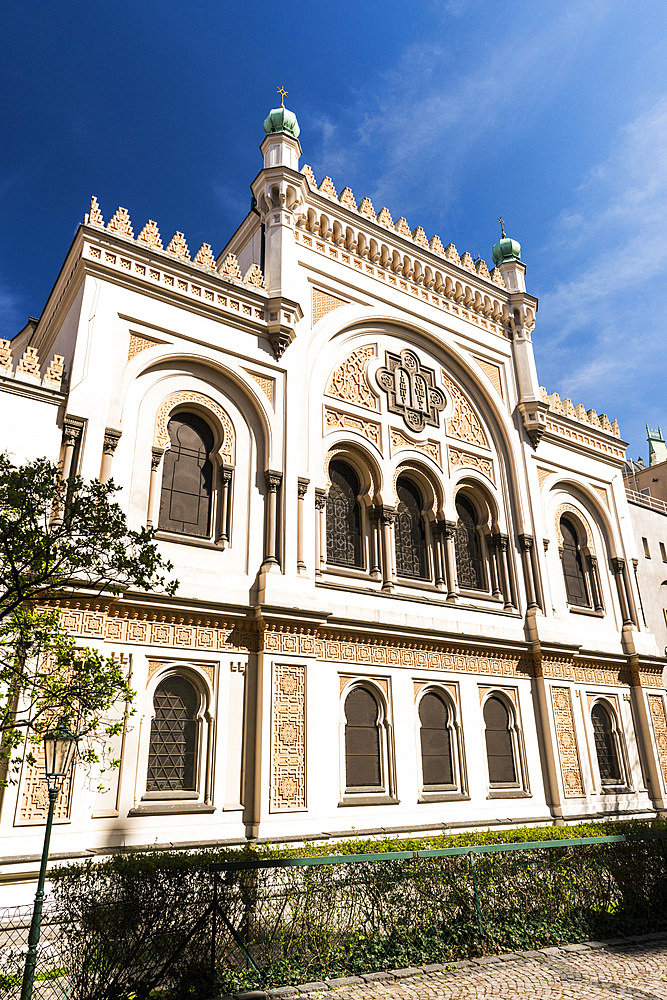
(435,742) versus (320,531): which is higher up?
(320,531)

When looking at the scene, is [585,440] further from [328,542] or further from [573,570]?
[328,542]

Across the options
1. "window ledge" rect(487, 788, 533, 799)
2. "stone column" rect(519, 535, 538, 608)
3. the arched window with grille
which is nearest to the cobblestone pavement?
"window ledge" rect(487, 788, 533, 799)

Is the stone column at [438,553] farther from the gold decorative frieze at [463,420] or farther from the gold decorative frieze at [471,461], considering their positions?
the gold decorative frieze at [463,420]

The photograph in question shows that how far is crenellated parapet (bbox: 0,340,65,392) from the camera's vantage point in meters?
10.9

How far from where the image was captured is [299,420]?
14008 millimetres

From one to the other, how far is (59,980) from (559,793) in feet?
39.3

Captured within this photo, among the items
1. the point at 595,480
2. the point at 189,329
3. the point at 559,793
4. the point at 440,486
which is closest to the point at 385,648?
the point at 440,486

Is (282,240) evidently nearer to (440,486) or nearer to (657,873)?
(440,486)

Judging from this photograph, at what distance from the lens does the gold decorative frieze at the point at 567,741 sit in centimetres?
A: 1578

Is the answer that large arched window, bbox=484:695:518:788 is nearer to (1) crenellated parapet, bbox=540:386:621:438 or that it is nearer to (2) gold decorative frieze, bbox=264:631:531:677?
(2) gold decorative frieze, bbox=264:631:531:677

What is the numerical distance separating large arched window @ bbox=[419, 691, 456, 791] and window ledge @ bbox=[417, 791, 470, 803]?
0.12 meters

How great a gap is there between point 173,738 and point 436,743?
5733 millimetres

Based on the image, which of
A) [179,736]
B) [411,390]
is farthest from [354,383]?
[179,736]

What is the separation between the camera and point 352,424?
15.1 m
